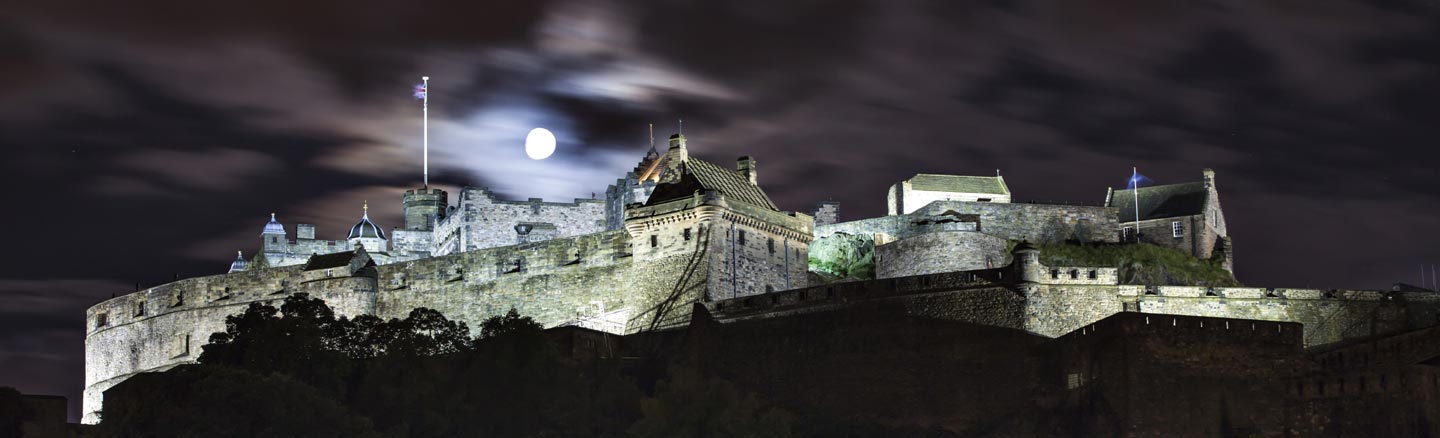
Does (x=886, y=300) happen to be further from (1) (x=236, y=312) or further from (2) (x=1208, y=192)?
(1) (x=236, y=312)

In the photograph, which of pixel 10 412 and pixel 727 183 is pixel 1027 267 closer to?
pixel 727 183

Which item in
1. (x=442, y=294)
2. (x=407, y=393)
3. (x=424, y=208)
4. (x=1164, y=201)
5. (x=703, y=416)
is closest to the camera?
(x=703, y=416)

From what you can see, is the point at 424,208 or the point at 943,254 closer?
the point at 943,254

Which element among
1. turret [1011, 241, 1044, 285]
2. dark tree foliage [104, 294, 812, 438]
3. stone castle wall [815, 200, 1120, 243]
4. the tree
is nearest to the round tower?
stone castle wall [815, 200, 1120, 243]

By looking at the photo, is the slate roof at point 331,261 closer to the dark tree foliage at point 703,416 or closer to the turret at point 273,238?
the turret at point 273,238

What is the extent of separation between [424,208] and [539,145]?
611cm

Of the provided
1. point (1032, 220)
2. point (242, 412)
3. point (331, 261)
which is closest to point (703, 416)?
point (242, 412)

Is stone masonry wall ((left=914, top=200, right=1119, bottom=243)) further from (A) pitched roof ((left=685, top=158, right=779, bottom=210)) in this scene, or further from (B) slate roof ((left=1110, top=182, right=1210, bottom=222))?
(A) pitched roof ((left=685, top=158, right=779, bottom=210))

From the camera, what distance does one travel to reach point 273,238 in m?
93.3

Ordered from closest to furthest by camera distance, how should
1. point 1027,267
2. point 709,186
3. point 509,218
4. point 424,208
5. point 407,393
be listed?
point 407,393, point 1027,267, point 709,186, point 509,218, point 424,208

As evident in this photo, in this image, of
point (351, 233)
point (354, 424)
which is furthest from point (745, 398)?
point (351, 233)

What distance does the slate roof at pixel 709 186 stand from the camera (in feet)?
249

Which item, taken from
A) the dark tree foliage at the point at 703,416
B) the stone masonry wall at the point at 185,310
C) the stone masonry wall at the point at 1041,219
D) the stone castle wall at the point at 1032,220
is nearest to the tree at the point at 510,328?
the dark tree foliage at the point at 703,416

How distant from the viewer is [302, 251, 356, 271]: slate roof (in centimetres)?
8444
